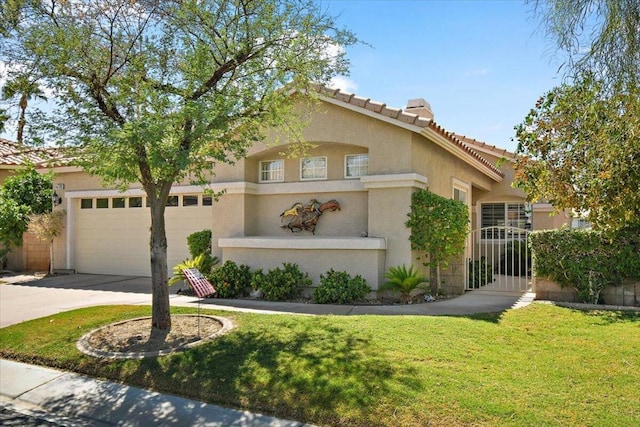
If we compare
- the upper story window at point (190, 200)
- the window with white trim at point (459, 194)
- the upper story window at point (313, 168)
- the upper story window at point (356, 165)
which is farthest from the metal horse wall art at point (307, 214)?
the window with white trim at point (459, 194)

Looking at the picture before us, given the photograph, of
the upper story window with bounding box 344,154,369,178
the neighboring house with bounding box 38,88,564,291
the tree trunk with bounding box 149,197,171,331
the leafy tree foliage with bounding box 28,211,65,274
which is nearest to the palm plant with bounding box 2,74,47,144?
the tree trunk with bounding box 149,197,171,331

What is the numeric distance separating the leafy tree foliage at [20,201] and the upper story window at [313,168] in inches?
395

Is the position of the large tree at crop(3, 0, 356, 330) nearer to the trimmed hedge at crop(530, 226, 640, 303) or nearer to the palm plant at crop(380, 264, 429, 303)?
the palm plant at crop(380, 264, 429, 303)

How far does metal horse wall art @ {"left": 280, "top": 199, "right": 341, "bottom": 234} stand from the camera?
40.4ft

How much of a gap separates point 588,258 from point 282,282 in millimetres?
6849

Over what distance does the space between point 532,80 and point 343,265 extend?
6.30m

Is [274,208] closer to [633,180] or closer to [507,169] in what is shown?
[633,180]

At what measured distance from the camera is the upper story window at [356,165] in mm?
12233

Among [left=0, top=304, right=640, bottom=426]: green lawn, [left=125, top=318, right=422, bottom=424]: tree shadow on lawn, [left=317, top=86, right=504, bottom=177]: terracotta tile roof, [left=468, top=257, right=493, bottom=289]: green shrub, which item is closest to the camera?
[left=0, top=304, right=640, bottom=426]: green lawn

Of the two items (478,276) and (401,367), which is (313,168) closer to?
(478,276)

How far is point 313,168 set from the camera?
12867 mm

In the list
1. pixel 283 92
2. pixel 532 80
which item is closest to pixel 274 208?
pixel 283 92

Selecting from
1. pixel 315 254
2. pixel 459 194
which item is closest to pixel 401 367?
pixel 315 254

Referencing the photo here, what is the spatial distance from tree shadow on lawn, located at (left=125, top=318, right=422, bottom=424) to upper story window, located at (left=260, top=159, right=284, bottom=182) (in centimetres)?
651
